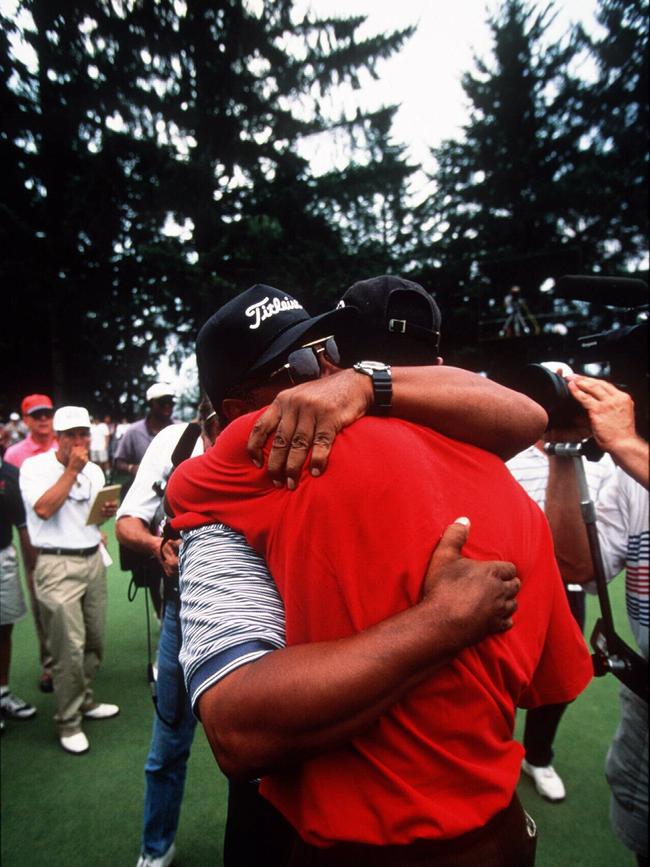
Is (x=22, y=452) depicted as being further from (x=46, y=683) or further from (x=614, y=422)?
(x=614, y=422)

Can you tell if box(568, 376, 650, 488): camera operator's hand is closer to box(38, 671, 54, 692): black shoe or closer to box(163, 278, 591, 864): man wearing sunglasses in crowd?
box(163, 278, 591, 864): man wearing sunglasses in crowd

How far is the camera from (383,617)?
0.92 meters

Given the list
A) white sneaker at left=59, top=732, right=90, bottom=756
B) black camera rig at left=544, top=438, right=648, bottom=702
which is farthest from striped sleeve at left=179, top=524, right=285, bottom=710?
white sneaker at left=59, top=732, right=90, bottom=756

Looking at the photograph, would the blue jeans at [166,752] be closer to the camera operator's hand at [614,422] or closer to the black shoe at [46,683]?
the camera operator's hand at [614,422]

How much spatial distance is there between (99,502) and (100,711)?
1.53m

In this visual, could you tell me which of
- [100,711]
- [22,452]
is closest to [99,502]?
[100,711]

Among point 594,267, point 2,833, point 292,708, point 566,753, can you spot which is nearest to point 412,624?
point 292,708

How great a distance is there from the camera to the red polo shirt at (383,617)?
2.97ft

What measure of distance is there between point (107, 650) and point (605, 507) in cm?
474

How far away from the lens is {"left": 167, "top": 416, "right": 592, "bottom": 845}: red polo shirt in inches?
35.7

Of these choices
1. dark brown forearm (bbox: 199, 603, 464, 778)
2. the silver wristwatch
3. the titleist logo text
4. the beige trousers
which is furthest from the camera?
the beige trousers

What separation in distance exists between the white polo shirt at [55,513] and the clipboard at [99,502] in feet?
0.41

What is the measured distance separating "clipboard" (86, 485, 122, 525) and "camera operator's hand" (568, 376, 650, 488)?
3.35 meters

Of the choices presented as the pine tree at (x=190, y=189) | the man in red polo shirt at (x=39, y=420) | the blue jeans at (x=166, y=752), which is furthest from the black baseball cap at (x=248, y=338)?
the pine tree at (x=190, y=189)
